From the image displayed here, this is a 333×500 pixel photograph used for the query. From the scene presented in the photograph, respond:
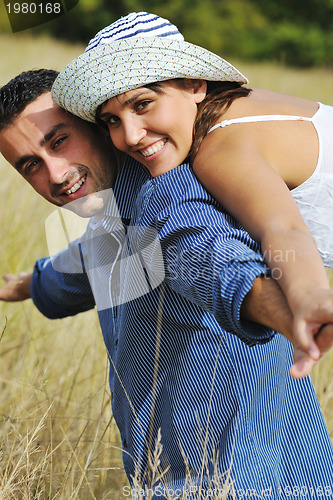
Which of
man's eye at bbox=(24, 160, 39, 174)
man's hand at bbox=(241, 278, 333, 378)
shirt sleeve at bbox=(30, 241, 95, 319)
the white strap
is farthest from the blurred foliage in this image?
man's hand at bbox=(241, 278, 333, 378)

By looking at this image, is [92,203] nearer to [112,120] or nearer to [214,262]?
[112,120]

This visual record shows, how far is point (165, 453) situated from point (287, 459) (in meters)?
0.38

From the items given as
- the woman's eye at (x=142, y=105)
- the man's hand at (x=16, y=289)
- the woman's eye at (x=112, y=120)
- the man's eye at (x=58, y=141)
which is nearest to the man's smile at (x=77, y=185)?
the man's eye at (x=58, y=141)

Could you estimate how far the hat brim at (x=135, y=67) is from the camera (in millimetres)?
1996

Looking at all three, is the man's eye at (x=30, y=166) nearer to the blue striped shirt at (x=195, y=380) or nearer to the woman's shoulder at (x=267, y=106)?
the blue striped shirt at (x=195, y=380)

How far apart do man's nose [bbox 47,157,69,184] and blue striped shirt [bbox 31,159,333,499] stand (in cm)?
30

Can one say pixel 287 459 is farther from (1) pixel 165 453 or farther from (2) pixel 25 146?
(2) pixel 25 146

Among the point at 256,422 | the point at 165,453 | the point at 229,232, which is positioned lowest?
the point at 165,453

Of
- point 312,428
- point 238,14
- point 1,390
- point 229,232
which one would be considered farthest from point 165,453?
point 238,14

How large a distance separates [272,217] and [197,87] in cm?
74

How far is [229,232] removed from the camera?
1.58 metres

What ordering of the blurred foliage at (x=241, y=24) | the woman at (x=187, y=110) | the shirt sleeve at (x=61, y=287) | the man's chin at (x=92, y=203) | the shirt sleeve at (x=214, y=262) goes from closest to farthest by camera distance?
the shirt sleeve at (x=214, y=262), the woman at (x=187, y=110), the man's chin at (x=92, y=203), the shirt sleeve at (x=61, y=287), the blurred foliage at (x=241, y=24)

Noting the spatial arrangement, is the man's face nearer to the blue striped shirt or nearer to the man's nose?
the man's nose

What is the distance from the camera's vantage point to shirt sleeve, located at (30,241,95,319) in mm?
2973
